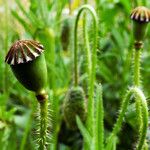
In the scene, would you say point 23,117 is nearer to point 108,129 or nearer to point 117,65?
point 108,129

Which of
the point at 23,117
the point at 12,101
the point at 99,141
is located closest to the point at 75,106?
the point at 99,141

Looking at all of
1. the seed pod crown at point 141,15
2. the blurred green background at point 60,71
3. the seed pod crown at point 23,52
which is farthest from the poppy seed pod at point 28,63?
the blurred green background at point 60,71

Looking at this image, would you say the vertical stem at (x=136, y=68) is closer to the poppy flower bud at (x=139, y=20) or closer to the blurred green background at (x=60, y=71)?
the poppy flower bud at (x=139, y=20)

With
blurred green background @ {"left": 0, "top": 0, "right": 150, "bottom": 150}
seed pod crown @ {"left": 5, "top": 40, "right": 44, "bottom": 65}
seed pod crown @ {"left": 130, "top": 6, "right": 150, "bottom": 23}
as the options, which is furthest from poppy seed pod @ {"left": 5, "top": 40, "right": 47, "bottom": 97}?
blurred green background @ {"left": 0, "top": 0, "right": 150, "bottom": 150}

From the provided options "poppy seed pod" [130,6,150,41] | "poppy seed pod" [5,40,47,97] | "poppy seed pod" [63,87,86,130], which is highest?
"poppy seed pod" [130,6,150,41]

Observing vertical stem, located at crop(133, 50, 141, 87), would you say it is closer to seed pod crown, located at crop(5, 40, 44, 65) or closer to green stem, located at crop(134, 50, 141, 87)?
green stem, located at crop(134, 50, 141, 87)

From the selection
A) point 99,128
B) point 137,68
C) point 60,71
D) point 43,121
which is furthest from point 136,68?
point 60,71
